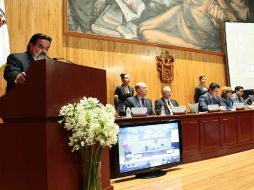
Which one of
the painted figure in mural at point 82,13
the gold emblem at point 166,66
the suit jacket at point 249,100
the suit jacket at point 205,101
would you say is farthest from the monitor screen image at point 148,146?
the suit jacket at point 249,100

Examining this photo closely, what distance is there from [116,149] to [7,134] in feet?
5.12

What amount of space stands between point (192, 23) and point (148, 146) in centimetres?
528

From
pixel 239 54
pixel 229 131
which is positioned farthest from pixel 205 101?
pixel 239 54

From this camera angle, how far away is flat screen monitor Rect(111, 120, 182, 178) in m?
3.16

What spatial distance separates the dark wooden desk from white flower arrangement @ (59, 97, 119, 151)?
1.76m

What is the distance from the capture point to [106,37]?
600 centimetres

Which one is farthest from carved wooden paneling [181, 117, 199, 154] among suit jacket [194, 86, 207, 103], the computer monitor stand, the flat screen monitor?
suit jacket [194, 86, 207, 103]

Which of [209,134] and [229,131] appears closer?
[209,134]

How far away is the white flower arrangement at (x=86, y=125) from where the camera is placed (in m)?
1.62

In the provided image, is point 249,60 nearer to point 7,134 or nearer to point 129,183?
point 129,183

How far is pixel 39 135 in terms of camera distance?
159 cm

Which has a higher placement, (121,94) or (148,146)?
(121,94)

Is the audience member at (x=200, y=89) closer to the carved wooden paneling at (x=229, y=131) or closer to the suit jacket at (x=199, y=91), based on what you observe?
the suit jacket at (x=199, y=91)

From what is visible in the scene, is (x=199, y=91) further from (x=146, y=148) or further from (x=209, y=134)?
(x=146, y=148)
